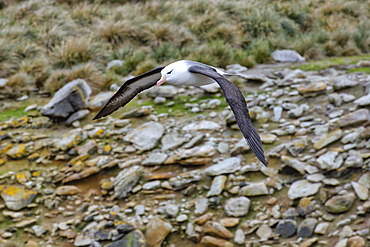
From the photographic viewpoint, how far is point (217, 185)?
5707 mm

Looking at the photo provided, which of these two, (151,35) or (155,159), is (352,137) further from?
(151,35)

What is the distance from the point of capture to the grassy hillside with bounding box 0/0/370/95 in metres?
8.73

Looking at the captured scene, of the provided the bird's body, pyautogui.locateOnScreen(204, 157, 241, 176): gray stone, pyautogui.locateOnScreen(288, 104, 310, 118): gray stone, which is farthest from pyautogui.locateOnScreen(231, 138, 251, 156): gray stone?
the bird's body

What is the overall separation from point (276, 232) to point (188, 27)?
7234 millimetres

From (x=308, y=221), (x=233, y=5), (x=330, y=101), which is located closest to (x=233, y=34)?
(x=233, y=5)

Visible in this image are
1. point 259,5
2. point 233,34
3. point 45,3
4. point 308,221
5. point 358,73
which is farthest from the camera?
point 259,5

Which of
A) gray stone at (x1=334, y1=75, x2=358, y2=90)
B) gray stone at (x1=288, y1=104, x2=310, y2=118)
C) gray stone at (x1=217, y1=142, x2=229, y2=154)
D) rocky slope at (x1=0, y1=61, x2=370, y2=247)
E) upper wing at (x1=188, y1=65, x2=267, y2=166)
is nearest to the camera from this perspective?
upper wing at (x1=188, y1=65, x2=267, y2=166)

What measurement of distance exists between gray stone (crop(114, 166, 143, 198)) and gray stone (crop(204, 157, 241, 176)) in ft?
3.07

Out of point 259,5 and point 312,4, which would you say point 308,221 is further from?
point 312,4

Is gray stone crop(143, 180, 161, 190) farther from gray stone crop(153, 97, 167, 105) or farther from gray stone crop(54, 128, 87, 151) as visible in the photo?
gray stone crop(153, 97, 167, 105)

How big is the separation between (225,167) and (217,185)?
320mm

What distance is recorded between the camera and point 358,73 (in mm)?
7602

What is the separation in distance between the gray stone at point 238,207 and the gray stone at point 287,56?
15.0ft

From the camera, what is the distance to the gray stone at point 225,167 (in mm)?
5863
